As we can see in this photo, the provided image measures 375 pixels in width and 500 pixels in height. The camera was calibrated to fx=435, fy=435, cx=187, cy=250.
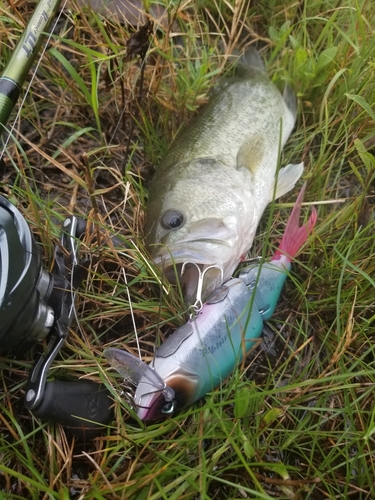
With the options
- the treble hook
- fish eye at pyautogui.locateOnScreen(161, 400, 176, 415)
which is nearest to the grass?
fish eye at pyautogui.locateOnScreen(161, 400, 176, 415)

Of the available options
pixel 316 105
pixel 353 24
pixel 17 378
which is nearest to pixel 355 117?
pixel 316 105

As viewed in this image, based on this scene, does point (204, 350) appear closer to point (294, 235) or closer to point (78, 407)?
point (78, 407)

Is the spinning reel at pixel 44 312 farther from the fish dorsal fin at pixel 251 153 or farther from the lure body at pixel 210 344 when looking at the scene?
the fish dorsal fin at pixel 251 153

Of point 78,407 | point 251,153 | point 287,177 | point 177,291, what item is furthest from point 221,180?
point 78,407

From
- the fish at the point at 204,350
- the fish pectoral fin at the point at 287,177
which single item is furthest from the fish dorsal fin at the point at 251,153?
the fish at the point at 204,350

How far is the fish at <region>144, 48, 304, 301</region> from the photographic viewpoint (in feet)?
7.08

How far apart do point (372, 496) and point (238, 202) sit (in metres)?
1.49

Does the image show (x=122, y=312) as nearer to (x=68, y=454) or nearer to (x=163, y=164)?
(x=68, y=454)

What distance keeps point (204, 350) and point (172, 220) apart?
0.69m

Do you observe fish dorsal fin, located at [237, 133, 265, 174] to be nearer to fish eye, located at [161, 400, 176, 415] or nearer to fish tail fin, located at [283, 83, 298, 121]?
fish tail fin, located at [283, 83, 298, 121]

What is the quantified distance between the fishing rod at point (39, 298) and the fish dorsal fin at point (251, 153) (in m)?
0.97

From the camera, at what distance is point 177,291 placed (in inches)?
87.4

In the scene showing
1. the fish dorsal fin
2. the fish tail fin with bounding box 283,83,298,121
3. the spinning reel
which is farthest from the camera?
the fish tail fin with bounding box 283,83,298,121

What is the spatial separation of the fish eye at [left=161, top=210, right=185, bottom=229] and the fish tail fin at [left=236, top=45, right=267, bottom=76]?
127cm
